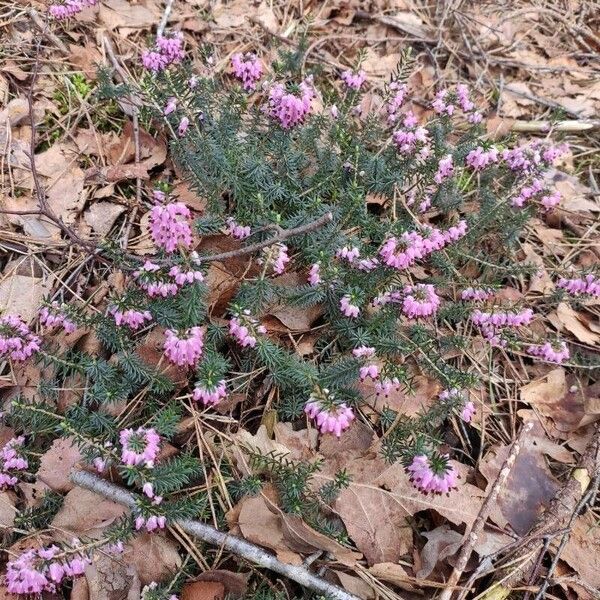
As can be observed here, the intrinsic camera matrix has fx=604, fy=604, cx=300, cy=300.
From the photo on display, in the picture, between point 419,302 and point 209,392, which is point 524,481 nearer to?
point 419,302

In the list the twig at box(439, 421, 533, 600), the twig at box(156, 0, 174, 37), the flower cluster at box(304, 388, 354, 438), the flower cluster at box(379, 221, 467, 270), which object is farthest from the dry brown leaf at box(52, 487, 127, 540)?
the twig at box(156, 0, 174, 37)

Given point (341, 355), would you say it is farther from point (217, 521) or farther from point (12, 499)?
point (12, 499)

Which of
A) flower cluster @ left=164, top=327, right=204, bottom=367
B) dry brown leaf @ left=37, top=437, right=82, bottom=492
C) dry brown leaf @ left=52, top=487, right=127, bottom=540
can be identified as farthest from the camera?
dry brown leaf @ left=37, top=437, right=82, bottom=492

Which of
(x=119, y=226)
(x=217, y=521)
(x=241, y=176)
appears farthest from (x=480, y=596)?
(x=119, y=226)

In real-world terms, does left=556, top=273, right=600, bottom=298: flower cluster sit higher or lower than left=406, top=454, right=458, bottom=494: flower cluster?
lower

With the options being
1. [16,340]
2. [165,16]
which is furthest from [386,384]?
[165,16]

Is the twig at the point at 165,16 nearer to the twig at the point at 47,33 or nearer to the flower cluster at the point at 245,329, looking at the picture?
the twig at the point at 47,33

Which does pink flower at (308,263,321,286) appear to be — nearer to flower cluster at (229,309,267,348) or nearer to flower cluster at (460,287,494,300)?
flower cluster at (229,309,267,348)
